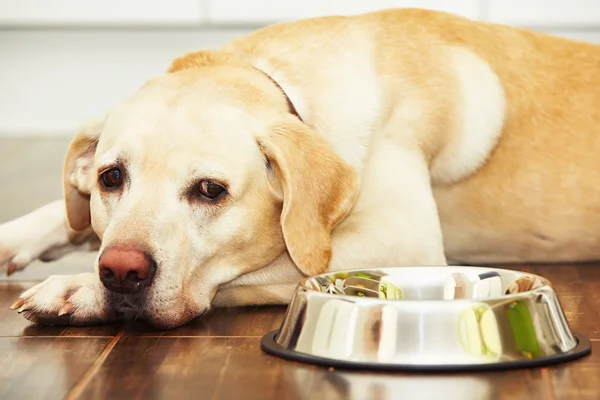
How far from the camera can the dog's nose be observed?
182 centimetres

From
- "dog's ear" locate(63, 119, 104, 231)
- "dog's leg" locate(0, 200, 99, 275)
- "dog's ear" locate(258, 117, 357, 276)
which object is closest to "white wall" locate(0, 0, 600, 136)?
"dog's leg" locate(0, 200, 99, 275)

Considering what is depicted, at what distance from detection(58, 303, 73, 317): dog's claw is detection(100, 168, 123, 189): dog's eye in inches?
9.4

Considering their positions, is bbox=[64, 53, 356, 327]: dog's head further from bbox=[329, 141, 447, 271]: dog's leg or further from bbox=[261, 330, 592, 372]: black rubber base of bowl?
bbox=[261, 330, 592, 372]: black rubber base of bowl

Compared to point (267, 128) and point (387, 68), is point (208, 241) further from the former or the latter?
point (387, 68)

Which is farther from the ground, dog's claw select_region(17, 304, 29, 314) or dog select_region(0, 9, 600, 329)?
dog select_region(0, 9, 600, 329)

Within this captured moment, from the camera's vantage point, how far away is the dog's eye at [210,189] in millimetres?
1974

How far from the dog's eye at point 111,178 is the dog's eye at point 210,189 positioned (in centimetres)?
16

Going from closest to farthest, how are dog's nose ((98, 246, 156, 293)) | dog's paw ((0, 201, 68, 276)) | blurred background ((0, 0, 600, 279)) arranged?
dog's nose ((98, 246, 156, 293)) → dog's paw ((0, 201, 68, 276)) → blurred background ((0, 0, 600, 279))

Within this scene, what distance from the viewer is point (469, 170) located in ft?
8.10

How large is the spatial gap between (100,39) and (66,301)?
3.64 metres

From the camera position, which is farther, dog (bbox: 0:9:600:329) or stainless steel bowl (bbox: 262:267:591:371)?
dog (bbox: 0:9:600:329)

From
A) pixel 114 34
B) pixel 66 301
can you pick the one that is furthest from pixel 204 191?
pixel 114 34

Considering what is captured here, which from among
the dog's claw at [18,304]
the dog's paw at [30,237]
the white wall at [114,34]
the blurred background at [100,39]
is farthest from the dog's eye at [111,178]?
the white wall at [114,34]

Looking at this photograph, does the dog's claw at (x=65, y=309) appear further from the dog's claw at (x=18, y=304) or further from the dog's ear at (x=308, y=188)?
the dog's ear at (x=308, y=188)
